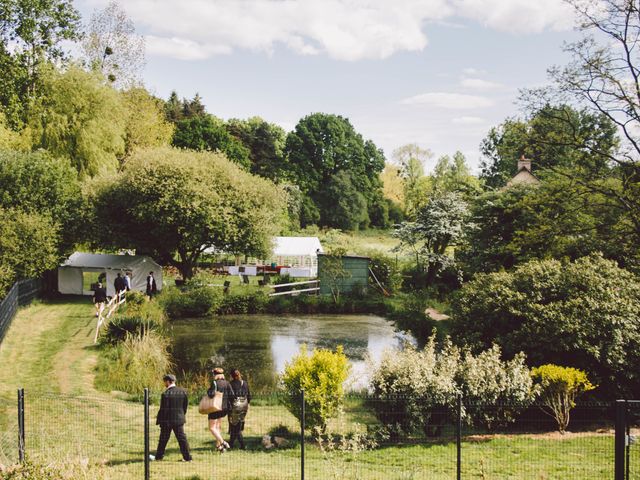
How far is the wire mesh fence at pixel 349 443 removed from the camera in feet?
32.3

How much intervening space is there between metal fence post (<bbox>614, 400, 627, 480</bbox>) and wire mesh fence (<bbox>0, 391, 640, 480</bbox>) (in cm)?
108

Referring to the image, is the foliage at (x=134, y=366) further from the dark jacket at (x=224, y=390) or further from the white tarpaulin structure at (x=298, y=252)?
the white tarpaulin structure at (x=298, y=252)

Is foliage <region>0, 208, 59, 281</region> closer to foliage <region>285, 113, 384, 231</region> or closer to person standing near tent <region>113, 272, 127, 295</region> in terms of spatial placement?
person standing near tent <region>113, 272, 127, 295</region>

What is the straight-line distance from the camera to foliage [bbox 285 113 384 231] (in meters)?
76.6

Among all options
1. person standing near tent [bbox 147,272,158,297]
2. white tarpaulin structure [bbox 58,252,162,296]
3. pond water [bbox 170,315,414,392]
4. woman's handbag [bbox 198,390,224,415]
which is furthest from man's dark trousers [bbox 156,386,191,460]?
white tarpaulin structure [bbox 58,252,162,296]

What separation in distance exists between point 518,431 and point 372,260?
83.6 feet

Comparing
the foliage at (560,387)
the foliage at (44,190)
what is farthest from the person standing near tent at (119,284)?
the foliage at (560,387)

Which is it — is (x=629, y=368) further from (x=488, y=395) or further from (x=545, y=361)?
(x=488, y=395)

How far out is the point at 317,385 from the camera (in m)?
11.8

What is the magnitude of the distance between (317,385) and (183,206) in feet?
72.2

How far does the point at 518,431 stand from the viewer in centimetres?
1281

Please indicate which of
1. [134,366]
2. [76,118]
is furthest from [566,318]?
[76,118]

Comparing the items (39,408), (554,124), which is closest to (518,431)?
(39,408)

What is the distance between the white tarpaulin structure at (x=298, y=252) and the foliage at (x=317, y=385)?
34.6 metres
